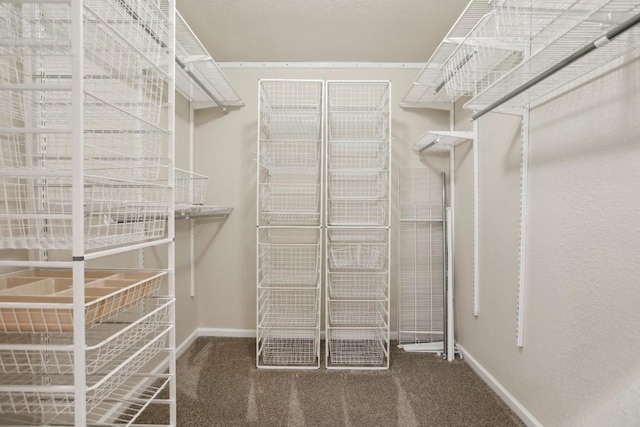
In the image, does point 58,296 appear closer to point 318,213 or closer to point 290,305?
point 318,213

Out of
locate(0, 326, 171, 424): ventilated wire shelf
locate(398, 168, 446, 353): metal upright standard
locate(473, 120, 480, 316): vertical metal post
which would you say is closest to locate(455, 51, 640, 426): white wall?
locate(473, 120, 480, 316): vertical metal post

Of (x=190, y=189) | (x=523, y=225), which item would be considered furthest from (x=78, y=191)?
(x=523, y=225)

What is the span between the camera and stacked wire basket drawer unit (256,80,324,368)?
9.27ft

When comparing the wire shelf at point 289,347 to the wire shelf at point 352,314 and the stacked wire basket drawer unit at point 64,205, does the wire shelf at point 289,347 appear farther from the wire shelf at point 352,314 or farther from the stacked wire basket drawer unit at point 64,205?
the stacked wire basket drawer unit at point 64,205

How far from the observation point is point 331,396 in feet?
7.34

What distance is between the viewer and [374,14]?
2.29 meters

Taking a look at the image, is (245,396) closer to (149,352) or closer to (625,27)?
(149,352)

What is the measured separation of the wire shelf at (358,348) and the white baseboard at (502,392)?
0.60m

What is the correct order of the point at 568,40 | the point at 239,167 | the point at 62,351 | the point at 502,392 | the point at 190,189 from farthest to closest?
1. the point at 239,167
2. the point at 190,189
3. the point at 502,392
4. the point at 62,351
5. the point at 568,40

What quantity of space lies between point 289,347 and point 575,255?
2.10m

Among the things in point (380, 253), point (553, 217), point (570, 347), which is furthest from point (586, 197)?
point (380, 253)

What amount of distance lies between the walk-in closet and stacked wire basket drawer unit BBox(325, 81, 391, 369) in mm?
19

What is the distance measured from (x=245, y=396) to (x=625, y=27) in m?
2.41

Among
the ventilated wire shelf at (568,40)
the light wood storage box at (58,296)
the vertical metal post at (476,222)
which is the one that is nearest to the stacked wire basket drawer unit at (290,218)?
the vertical metal post at (476,222)
